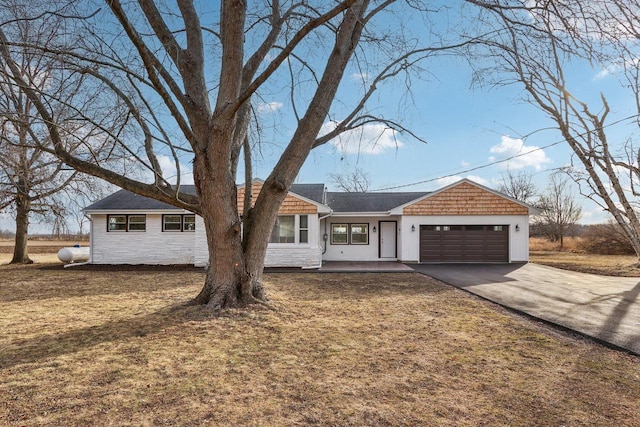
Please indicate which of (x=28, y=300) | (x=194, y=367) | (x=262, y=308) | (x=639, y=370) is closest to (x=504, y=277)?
(x=639, y=370)

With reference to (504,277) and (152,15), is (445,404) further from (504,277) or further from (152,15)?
(504,277)

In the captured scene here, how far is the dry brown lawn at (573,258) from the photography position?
1487 centimetres

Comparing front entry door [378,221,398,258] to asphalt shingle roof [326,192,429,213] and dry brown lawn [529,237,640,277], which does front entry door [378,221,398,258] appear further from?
dry brown lawn [529,237,640,277]

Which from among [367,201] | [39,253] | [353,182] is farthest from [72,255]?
[353,182]

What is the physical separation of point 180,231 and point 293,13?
11778mm

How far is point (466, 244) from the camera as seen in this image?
1633 cm

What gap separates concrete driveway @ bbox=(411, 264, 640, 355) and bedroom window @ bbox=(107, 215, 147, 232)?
12315 mm

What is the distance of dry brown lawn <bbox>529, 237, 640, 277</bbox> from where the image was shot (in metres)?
14.9

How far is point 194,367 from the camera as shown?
3.95 meters

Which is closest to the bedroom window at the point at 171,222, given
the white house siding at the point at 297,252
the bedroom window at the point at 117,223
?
the bedroom window at the point at 117,223

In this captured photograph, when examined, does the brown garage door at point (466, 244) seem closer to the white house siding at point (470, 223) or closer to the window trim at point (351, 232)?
the white house siding at point (470, 223)

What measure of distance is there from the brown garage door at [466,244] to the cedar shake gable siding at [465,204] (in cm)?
70

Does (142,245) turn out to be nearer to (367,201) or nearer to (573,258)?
(367,201)

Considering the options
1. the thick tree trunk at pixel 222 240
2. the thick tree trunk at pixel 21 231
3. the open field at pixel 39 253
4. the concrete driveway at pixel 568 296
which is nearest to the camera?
the concrete driveway at pixel 568 296
